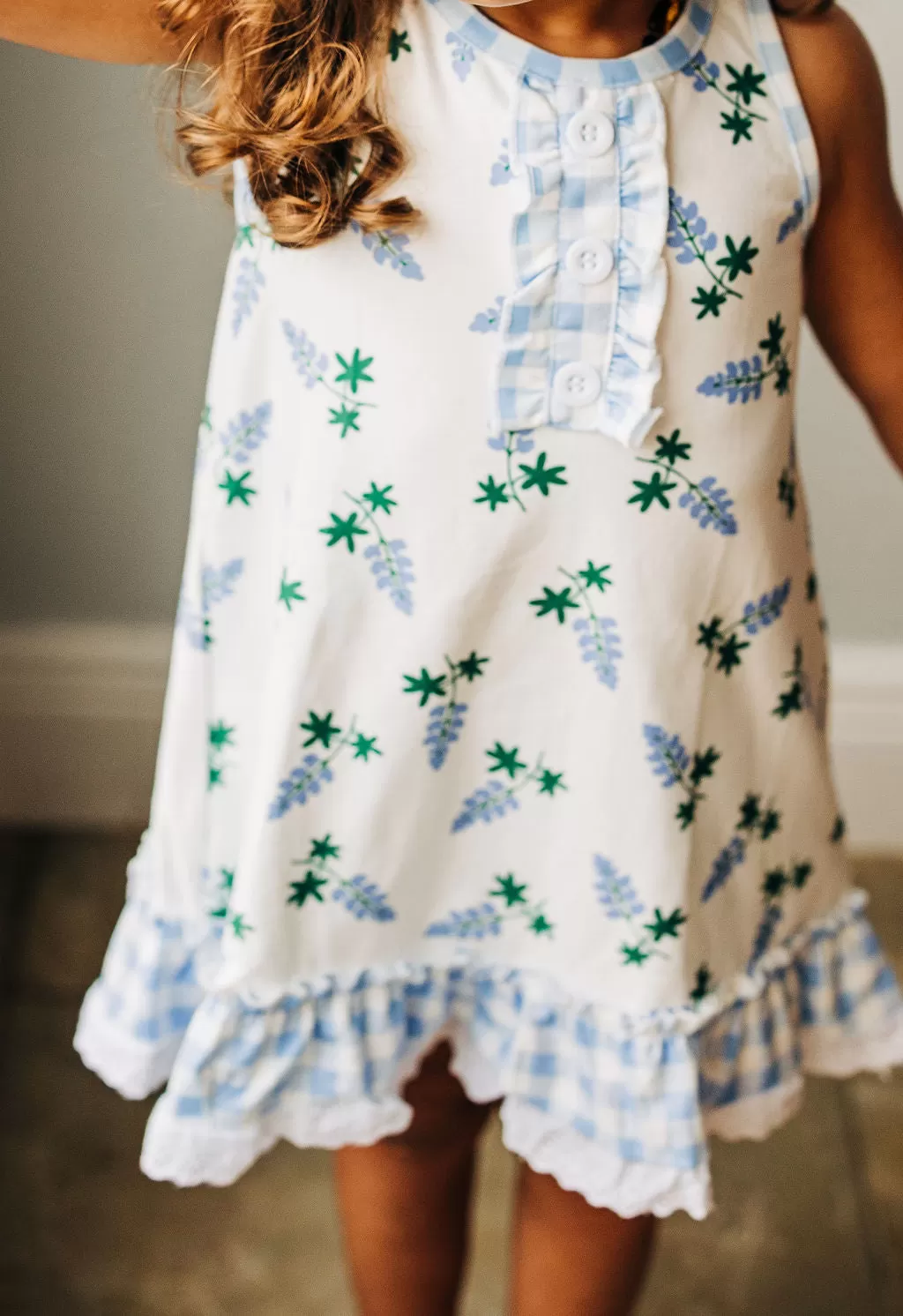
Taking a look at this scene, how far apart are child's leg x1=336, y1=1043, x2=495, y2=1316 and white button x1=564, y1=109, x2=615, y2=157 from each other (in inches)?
20.0

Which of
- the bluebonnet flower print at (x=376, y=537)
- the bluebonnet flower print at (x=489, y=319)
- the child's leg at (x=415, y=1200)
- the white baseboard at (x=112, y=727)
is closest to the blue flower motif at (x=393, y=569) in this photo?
the bluebonnet flower print at (x=376, y=537)

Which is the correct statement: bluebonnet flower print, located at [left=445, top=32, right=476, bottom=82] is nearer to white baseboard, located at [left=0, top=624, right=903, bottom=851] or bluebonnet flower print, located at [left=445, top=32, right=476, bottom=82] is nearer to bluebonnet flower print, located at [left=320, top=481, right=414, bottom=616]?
bluebonnet flower print, located at [left=320, top=481, right=414, bottom=616]

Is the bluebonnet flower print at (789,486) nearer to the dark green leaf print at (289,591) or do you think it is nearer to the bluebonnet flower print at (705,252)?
the bluebonnet flower print at (705,252)

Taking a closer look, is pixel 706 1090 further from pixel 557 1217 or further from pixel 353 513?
pixel 353 513

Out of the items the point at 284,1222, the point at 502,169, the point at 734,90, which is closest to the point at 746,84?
the point at 734,90

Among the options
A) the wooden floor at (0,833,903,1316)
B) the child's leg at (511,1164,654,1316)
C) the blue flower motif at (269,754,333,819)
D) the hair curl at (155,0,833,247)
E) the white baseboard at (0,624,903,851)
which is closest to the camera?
the hair curl at (155,0,833,247)

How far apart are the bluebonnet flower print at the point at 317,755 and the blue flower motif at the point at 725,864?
0.58 feet

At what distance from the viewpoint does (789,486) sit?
0.68m

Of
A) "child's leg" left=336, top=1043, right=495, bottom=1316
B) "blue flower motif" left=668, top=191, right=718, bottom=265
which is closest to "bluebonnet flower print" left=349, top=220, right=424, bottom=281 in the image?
"blue flower motif" left=668, top=191, right=718, bottom=265

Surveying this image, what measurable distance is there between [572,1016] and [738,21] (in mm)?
474

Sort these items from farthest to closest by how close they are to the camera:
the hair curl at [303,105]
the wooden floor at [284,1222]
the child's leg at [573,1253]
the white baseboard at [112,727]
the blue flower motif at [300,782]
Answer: the white baseboard at [112,727], the wooden floor at [284,1222], the child's leg at [573,1253], the blue flower motif at [300,782], the hair curl at [303,105]

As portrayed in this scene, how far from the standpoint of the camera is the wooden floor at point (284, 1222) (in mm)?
1122

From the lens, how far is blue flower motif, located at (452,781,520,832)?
0.70m

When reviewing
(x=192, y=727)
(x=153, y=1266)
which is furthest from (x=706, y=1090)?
(x=153, y=1266)
